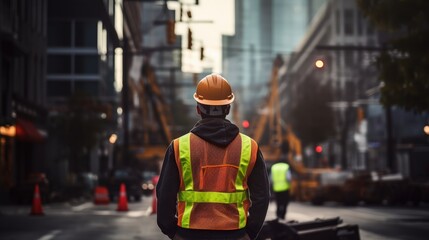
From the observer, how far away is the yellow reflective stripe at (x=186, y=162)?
5004mm

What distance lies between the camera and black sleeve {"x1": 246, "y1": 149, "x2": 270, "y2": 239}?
503cm

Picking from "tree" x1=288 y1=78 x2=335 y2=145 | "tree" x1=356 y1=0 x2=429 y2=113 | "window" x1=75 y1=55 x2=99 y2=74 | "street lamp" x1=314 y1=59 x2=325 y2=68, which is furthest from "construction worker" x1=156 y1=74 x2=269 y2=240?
"tree" x1=288 y1=78 x2=335 y2=145

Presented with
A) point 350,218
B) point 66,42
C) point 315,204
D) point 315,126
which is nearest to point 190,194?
point 350,218

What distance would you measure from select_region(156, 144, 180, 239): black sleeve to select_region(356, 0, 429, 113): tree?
19.0m

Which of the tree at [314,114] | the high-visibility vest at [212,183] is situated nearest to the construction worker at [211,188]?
the high-visibility vest at [212,183]

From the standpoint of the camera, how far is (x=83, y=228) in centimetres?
1977

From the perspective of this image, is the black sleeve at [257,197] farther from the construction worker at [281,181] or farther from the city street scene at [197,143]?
the construction worker at [281,181]

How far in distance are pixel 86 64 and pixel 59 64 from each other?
73.1 inches

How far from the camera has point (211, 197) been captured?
4969 mm

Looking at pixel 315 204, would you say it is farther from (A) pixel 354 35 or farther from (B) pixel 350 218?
(A) pixel 354 35

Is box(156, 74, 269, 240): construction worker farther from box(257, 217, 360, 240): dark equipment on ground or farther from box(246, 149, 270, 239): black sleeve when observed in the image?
box(257, 217, 360, 240): dark equipment on ground

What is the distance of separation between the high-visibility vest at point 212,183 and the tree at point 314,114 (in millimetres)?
72504

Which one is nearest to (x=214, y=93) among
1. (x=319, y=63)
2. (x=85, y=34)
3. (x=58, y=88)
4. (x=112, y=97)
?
(x=319, y=63)

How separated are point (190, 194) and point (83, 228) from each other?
49.5 ft
